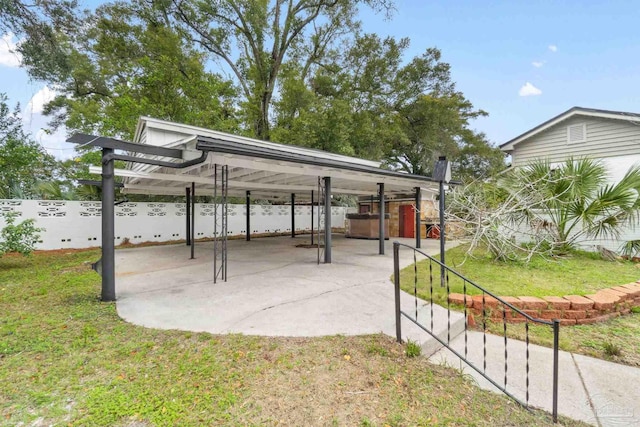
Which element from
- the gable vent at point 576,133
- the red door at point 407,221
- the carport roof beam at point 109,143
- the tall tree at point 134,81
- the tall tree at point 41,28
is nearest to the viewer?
the carport roof beam at point 109,143

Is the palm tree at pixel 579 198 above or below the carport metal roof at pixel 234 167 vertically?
below

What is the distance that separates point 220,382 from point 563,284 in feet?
17.9

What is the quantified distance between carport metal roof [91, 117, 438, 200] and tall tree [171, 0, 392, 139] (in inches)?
347

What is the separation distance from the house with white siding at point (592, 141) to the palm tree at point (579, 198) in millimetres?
862

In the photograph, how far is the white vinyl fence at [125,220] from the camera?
882cm

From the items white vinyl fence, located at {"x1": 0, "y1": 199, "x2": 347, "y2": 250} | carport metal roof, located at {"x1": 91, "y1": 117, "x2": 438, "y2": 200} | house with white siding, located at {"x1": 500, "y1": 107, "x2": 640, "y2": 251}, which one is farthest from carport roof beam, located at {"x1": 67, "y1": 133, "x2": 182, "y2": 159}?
house with white siding, located at {"x1": 500, "y1": 107, "x2": 640, "y2": 251}

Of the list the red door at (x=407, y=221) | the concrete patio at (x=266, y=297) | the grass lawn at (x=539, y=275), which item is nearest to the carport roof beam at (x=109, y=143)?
the concrete patio at (x=266, y=297)

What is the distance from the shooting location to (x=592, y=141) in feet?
30.1

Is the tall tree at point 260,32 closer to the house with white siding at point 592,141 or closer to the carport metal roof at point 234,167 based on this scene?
the carport metal roof at point 234,167

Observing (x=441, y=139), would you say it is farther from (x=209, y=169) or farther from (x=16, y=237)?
(x=16, y=237)

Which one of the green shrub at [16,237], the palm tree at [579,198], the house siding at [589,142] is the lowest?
the green shrub at [16,237]

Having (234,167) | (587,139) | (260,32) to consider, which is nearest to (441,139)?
(587,139)

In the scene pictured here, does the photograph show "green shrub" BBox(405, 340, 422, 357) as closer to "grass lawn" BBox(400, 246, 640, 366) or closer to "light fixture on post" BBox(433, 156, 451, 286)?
"grass lawn" BBox(400, 246, 640, 366)

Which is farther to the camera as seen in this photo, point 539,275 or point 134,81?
point 134,81
